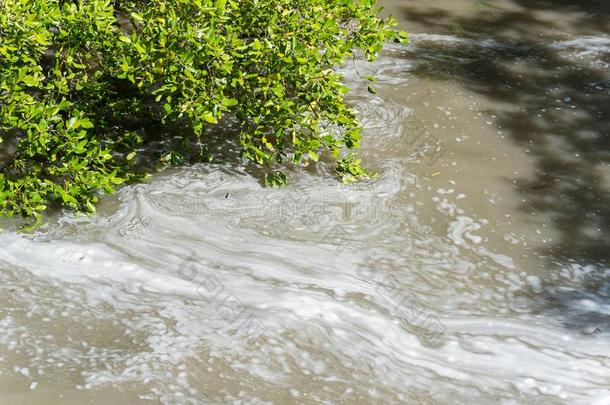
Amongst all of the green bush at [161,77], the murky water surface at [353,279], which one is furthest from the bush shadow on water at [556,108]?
the green bush at [161,77]

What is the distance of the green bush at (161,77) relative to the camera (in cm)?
414

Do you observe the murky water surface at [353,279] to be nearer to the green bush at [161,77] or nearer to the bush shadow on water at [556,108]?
the bush shadow on water at [556,108]

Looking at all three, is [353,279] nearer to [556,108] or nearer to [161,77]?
[161,77]

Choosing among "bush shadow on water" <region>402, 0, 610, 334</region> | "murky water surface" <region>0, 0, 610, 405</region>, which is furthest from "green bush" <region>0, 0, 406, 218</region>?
"bush shadow on water" <region>402, 0, 610, 334</region>

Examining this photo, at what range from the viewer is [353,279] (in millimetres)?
3979

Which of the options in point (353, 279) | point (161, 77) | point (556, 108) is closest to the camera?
point (353, 279)

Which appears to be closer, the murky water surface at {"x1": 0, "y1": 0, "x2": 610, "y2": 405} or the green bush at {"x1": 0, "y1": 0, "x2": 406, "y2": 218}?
the murky water surface at {"x1": 0, "y1": 0, "x2": 610, "y2": 405}

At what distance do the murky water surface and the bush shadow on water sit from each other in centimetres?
2

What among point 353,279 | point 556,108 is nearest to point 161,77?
point 353,279

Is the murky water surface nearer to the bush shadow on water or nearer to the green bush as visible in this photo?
the bush shadow on water

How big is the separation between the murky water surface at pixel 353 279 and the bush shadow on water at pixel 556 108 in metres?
0.02

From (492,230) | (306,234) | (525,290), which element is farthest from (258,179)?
(525,290)

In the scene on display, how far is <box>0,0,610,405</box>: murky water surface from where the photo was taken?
335 cm

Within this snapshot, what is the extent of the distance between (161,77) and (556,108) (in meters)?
2.88
